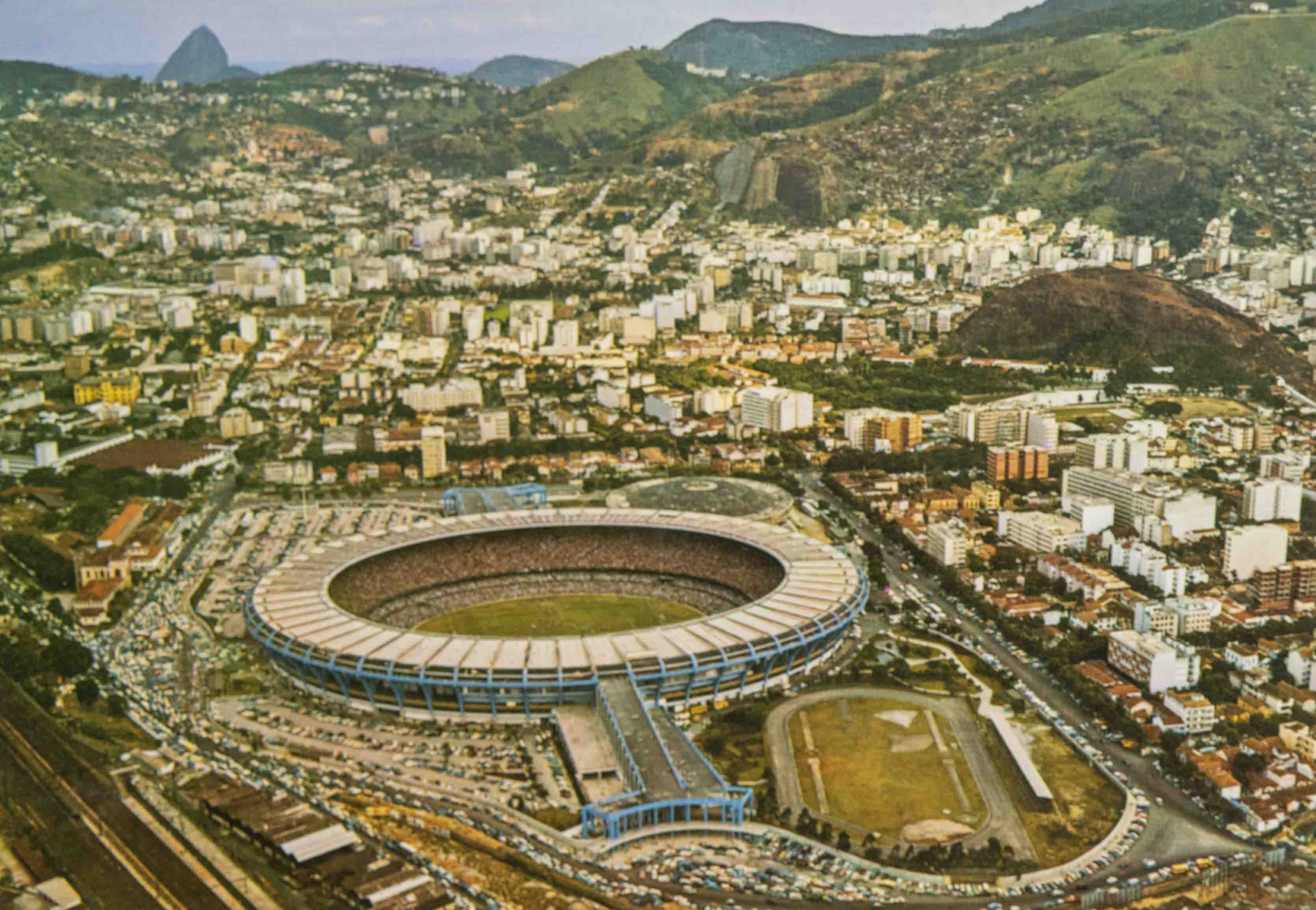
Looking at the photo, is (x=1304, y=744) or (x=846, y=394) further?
(x=846, y=394)

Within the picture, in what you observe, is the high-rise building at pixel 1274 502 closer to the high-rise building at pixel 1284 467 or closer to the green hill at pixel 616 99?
the high-rise building at pixel 1284 467

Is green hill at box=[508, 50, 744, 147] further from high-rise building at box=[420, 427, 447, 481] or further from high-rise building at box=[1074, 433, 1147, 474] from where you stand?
high-rise building at box=[1074, 433, 1147, 474]

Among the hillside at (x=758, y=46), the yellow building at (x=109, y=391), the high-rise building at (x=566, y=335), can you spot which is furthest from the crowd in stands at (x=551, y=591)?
the hillside at (x=758, y=46)

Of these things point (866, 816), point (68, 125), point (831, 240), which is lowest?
point (866, 816)

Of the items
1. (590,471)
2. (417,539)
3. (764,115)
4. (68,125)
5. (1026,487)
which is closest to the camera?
(417,539)

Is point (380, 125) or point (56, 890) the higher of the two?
point (380, 125)

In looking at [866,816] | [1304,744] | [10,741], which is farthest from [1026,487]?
[10,741]

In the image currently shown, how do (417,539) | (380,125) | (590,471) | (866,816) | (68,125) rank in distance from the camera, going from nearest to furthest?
1. (866,816)
2. (417,539)
3. (590,471)
4. (68,125)
5. (380,125)

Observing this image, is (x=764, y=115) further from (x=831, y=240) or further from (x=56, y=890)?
(x=56, y=890)
